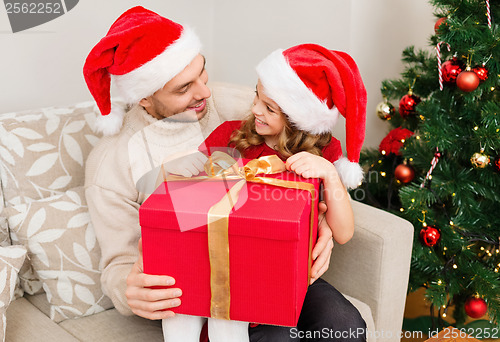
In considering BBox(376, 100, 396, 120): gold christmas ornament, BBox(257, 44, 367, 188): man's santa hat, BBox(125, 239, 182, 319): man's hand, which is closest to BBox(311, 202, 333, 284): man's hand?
BBox(257, 44, 367, 188): man's santa hat

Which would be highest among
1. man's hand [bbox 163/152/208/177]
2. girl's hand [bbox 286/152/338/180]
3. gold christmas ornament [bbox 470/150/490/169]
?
girl's hand [bbox 286/152/338/180]

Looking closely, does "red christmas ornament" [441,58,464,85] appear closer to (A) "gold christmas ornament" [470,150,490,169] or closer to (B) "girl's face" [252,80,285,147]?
(A) "gold christmas ornament" [470,150,490,169]

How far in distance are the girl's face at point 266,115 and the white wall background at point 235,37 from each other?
0.75 meters

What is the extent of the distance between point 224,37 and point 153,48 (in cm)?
109

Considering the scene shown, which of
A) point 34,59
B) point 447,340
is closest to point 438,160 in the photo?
point 447,340

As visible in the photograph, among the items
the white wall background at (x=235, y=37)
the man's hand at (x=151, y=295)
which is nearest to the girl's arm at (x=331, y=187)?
the man's hand at (x=151, y=295)

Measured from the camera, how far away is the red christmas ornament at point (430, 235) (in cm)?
172

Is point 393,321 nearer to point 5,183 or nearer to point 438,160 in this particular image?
point 438,160

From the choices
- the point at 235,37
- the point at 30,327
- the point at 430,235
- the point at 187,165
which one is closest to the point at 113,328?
the point at 30,327

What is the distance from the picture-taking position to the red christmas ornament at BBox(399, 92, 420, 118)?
5.94 ft

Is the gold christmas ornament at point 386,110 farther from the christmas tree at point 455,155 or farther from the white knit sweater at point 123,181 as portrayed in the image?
the white knit sweater at point 123,181

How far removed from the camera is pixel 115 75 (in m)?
1.35

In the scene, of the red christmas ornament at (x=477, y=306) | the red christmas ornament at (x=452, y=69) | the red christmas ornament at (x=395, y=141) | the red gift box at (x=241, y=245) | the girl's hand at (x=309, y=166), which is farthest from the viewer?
the red christmas ornament at (x=395, y=141)

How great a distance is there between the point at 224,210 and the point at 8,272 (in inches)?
27.0
